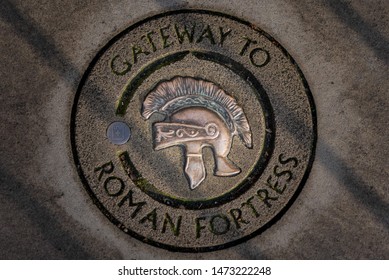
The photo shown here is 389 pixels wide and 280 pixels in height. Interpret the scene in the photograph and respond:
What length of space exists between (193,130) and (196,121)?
0.08 meters

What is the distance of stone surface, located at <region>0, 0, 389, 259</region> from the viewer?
12.7 feet

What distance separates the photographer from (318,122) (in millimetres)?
3939

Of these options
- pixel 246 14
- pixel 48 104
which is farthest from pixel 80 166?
pixel 246 14

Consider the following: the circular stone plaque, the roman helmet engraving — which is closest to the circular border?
the circular stone plaque

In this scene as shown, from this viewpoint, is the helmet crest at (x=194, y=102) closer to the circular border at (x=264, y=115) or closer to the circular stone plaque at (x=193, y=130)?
the circular stone plaque at (x=193, y=130)

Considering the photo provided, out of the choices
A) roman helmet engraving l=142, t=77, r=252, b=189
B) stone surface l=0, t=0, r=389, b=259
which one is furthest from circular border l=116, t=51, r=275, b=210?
stone surface l=0, t=0, r=389, b=259

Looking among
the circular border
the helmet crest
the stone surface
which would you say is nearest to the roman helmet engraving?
the helmet crest

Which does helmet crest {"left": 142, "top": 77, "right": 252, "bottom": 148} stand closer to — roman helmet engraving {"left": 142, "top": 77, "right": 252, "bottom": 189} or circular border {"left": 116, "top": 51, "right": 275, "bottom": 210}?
roman helmet engraving {"left": 142, "top": 77, "right": 252, "bottom": 189}

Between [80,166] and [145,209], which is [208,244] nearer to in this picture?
[145,209]

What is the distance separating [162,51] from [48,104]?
99cm

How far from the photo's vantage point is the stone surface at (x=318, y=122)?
3.88 metres

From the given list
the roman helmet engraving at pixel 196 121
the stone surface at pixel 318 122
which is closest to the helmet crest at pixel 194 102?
the roman helmet engraving at pixel 196 121

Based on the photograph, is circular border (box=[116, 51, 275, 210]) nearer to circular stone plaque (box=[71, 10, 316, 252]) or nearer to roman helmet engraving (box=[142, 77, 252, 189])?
circular stone plaque (box=[71, 10, 316, 252])

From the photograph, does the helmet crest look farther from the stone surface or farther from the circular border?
the stone surface
